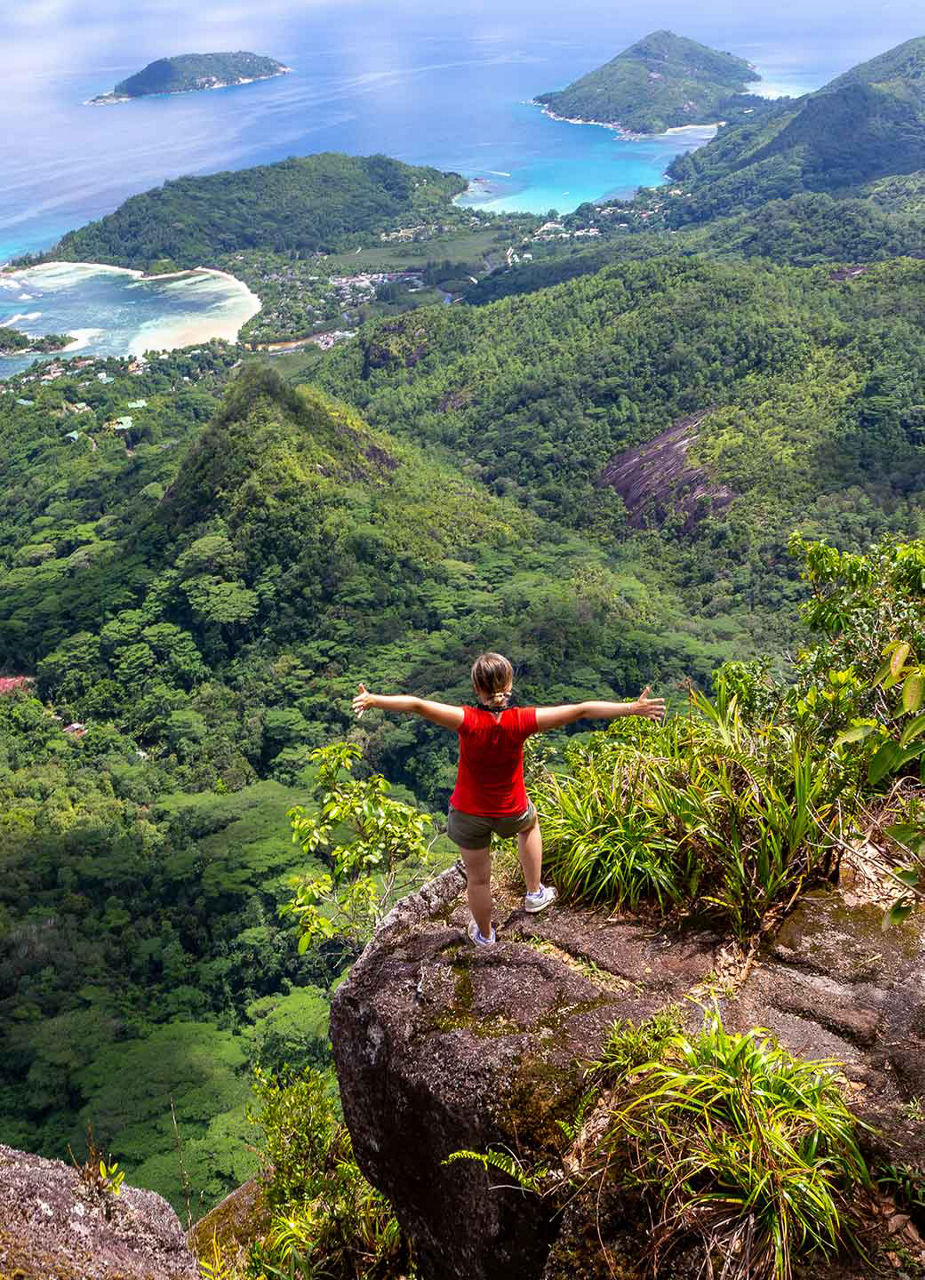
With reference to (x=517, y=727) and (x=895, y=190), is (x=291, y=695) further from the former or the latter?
(x=895, y=190)

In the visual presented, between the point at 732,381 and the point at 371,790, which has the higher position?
the point at 371,790

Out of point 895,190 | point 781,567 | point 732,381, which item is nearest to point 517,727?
point 781,567

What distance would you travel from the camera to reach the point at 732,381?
49.7 m

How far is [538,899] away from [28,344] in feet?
273

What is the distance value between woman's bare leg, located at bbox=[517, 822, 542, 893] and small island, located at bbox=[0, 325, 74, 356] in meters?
80.7

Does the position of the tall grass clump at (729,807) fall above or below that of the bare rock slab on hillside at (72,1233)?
above

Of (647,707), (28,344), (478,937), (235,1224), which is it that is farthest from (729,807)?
(28,344)

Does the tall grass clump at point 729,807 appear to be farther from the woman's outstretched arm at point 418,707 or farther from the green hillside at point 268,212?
the green hillside at point 268,212

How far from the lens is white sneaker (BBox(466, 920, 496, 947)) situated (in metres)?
3.54

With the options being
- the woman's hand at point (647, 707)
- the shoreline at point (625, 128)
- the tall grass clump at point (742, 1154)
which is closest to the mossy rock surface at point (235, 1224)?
the tall grass clump at point (742, 1154)

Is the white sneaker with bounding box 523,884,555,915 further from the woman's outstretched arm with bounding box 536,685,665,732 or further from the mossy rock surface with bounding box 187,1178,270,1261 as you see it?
the mossy rock surface with bounding box 187,1178,270,1261

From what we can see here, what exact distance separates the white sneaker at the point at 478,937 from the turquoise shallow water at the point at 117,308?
252 feet

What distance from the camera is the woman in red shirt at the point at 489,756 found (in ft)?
10.7

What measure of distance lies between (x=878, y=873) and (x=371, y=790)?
3.08 metres
